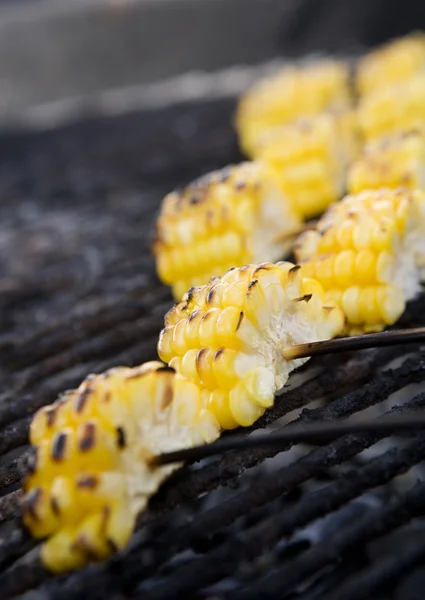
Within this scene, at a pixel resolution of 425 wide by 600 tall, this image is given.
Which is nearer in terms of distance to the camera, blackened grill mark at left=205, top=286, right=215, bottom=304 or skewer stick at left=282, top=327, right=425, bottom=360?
skewer stick at left=282, top=327, right=425, bottom=360

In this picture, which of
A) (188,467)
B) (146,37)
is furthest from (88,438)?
(146,37)

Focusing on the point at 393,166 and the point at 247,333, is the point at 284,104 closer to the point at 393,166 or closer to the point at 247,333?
the point at 393,166

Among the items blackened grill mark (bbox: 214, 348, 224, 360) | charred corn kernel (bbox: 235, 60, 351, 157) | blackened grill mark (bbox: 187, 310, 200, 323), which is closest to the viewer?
blackened grill mark (bbox: 214, 348, 224, 360)

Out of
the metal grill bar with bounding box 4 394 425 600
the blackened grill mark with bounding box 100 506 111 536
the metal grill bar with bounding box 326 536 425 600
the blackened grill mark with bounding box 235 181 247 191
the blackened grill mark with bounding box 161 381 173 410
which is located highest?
the blackened grill mark with bounding box 235 181 247 191

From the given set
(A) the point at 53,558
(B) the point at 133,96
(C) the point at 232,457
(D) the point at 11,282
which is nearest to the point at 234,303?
(C) the point at 232,457

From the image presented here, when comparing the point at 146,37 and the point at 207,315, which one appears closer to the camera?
the point at 207,315

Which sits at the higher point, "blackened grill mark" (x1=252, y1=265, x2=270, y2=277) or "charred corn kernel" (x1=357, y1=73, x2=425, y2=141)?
"charred corn kernel" (x1=357, y1=73, x2=425, y2=141)

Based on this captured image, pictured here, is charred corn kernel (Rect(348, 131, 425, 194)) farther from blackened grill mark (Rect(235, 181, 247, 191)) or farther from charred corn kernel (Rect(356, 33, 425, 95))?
charred corn kernel (Rect(356, 33, 425, 95))

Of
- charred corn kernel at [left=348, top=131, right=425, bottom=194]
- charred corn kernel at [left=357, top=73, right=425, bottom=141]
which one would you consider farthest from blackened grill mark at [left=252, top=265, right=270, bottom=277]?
charred corn kernel at [left=357, top=73, right=425, bottom=141]
